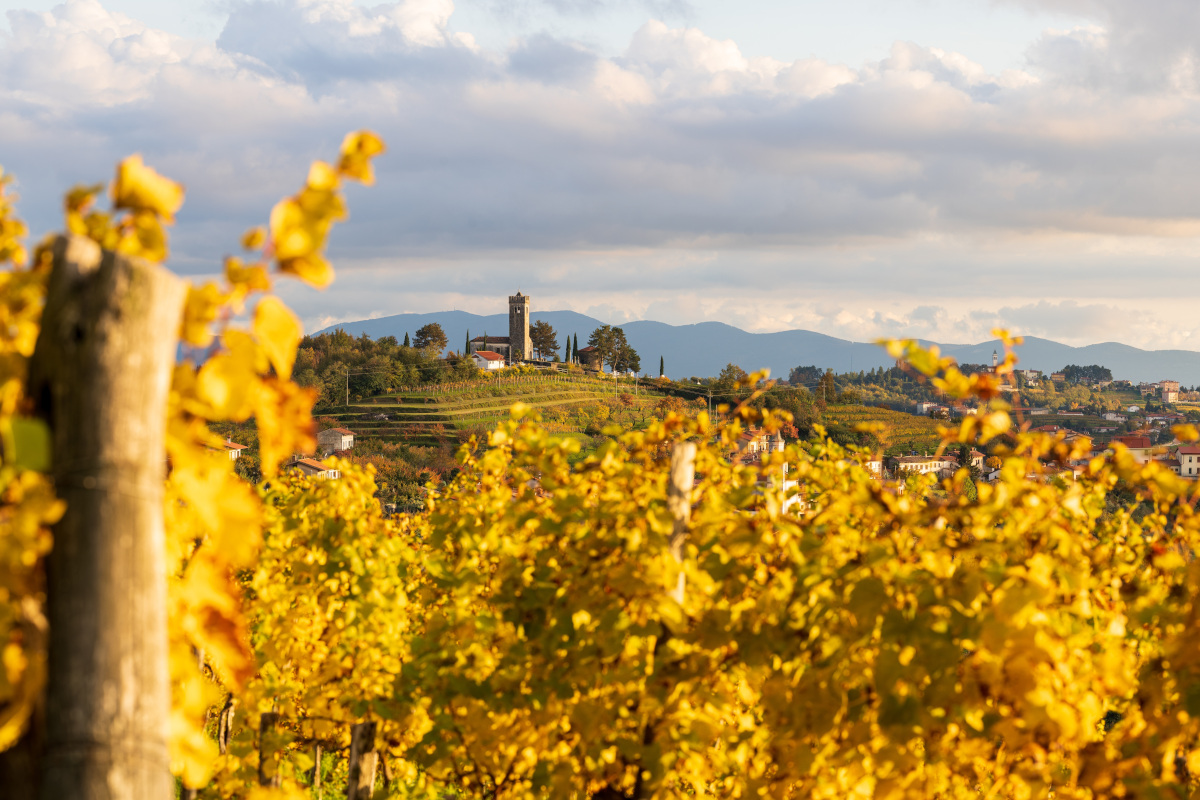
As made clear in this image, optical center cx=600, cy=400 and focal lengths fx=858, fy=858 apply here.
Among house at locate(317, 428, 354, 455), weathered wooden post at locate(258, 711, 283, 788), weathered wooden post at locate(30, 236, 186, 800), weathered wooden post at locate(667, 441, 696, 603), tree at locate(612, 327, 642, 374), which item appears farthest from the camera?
tree at locate(612, 327, 642, 374)

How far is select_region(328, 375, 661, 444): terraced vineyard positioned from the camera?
7712 cm

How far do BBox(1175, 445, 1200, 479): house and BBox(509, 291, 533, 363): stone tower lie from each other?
9047cm

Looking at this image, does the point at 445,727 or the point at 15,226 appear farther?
the point at 445,727

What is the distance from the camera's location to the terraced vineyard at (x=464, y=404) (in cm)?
7712

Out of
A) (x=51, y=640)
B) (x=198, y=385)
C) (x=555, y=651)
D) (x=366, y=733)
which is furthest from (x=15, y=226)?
(x=366, y=733)

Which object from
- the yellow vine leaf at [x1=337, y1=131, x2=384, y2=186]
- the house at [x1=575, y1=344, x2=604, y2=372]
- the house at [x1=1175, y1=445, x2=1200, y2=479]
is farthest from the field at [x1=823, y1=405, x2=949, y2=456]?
the yellow vine leaf at [x1=337, y1=131, x2=384, y2=186]

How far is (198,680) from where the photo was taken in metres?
1.83

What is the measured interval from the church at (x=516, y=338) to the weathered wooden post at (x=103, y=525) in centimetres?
14029

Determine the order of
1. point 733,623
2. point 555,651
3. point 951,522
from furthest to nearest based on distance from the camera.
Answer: point 555,651 < point 733,623 < point 951,522

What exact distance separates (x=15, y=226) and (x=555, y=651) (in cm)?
281

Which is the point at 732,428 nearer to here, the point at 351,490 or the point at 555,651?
the point at 555,651

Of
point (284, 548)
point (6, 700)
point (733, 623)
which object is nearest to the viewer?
point (6, 700)

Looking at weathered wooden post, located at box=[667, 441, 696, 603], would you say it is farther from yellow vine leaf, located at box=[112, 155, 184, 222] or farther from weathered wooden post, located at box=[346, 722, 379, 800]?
weathered wooden post, located at box=[346, 722, 379, 800]

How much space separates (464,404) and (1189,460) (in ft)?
255
